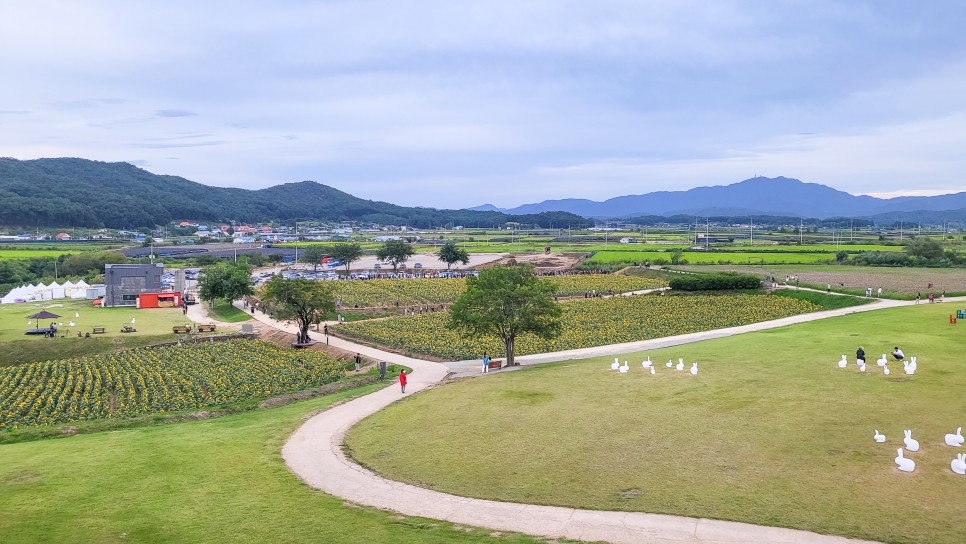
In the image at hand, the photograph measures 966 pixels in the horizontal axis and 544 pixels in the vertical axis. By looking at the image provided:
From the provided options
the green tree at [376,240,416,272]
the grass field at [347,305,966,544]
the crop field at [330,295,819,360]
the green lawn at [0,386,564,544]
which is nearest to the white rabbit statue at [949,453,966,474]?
the grass field at [347,305,966,544]

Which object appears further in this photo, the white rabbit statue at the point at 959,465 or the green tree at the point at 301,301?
the green tree at the point at 301,301

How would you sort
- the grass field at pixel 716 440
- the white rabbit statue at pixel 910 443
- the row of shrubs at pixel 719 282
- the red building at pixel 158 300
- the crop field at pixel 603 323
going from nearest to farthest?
the grass field at pixel 716 440
the white rabbit statue at pixel 910 443
the crop field at pixel 603 323
the row of shrubs at pixel 719 282
the red building at pixel 158 300

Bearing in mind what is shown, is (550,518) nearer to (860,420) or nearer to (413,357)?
(860,420)

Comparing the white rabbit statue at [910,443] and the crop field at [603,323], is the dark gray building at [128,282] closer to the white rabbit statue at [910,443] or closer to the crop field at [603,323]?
the crop field at [603,323]

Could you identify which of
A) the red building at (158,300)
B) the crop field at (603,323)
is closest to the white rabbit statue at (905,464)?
the crop field at (603,323)

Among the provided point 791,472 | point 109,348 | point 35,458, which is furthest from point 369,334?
point 791,472
